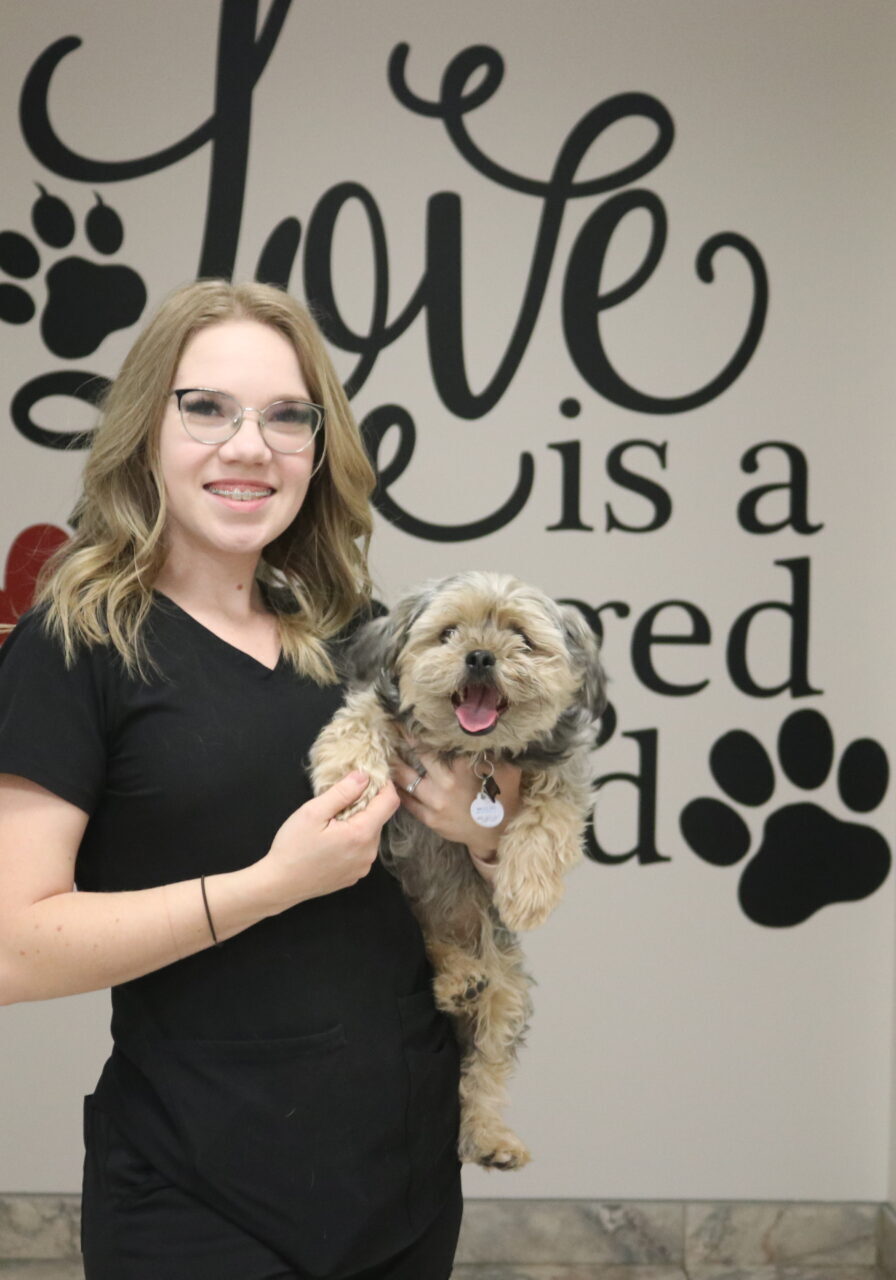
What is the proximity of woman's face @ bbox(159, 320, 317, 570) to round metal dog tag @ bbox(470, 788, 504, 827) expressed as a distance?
49cm

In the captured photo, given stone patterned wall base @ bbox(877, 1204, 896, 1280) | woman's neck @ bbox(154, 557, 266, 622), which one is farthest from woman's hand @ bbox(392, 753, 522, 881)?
stone patterned wall base @ bbox(877, 1204, 896, 1280)

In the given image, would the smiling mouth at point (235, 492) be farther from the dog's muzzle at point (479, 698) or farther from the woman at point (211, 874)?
the dog's muzzle at point (479, 698)

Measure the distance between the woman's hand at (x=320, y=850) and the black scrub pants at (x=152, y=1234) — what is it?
0.36 metres

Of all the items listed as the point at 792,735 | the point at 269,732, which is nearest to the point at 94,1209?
the point at 269,732

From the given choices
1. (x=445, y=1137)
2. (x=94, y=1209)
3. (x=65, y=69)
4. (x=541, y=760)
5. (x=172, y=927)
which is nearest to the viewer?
(x=172, y=927)

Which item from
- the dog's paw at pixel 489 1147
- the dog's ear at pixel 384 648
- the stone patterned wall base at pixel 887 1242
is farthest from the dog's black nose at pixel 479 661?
the stone patterned wall base at pixel 887 1242

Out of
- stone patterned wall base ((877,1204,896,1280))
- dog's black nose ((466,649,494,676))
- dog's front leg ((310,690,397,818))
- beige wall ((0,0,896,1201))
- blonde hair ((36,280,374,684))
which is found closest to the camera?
blonde hair ((36,280,374,684))

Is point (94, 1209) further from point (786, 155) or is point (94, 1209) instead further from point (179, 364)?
point (786, 155)

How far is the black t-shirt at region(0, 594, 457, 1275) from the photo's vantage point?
1365 mm

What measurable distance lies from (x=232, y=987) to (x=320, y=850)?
0.72 ft

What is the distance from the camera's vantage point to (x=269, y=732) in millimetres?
1479

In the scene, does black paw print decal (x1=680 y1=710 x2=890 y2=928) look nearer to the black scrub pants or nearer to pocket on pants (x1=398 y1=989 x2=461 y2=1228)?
pocket on pants (x1=398 y1=989 x2=461 y2=1228)

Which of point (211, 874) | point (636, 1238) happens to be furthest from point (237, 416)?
point (636, 1238)

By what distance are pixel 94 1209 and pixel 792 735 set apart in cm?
226
